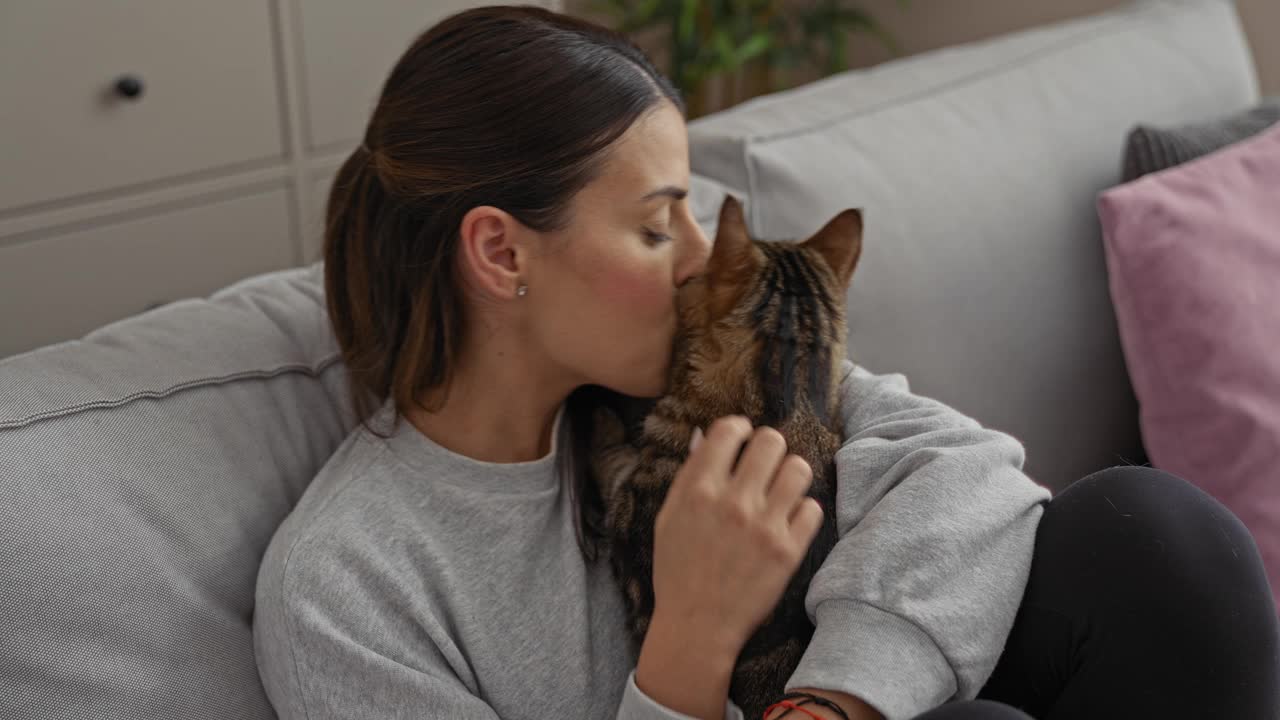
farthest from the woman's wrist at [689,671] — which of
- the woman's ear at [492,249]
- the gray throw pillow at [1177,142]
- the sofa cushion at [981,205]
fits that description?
the gray throw pillow at [1177,142]

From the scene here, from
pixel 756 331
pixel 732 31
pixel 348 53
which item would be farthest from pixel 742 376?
pixel 732 31

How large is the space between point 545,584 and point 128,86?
1455 mm

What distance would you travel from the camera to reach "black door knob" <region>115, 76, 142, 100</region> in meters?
2.11

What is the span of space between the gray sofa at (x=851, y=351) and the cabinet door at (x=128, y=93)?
0.94 meters

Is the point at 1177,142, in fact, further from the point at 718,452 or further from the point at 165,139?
the point at 165,139

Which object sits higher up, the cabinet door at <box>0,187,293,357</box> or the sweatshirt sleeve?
the sweatshirt sleeve

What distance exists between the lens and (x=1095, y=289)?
177 centimetres

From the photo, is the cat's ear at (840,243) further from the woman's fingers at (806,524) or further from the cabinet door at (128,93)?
the cabinet door at (128,93)

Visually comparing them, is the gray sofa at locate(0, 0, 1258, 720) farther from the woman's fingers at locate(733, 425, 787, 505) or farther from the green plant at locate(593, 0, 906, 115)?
the green plant at locate(593, 0, 906, 115)

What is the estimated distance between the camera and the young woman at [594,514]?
0.95m

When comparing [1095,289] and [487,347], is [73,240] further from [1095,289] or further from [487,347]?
[1095,289]

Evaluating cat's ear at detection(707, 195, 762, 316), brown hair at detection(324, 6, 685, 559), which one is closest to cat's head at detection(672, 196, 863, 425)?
cat's ear at detection(707, 195, 762, 316)

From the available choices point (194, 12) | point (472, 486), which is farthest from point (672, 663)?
point (194, 12)

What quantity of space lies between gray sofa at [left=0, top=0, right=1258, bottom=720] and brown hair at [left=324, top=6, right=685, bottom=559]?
121 mm
